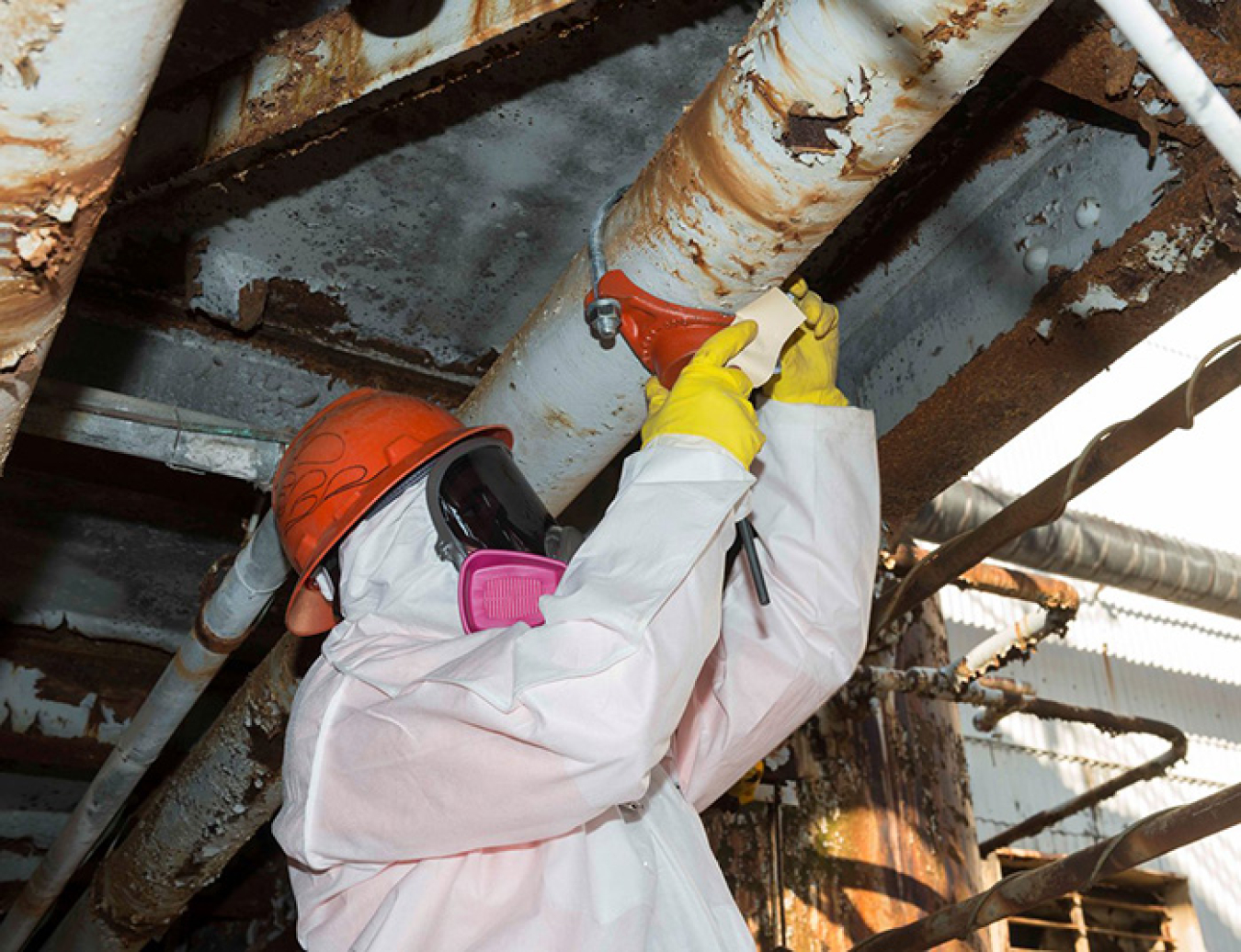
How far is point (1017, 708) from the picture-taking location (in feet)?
11.7

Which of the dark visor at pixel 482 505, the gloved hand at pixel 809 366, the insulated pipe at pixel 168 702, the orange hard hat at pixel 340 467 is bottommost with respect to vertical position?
the insulated pipe at pixel 168 702

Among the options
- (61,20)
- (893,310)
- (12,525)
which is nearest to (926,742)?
(893,310)

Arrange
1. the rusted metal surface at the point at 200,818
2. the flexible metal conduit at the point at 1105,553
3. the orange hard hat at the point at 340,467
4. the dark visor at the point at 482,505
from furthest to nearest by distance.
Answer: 1. the flexible metal conduit at the point at 1105,553
2. the rusted metal surface at the point at 200,818
3. the orange hard hat at the point at 340,467
4. the dark visor at the point at 482,505

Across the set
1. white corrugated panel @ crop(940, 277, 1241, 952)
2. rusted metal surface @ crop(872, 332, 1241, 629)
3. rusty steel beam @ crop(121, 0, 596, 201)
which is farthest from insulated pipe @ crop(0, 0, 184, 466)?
white corrugated panel @ crop(940, 277, 1241, 952)

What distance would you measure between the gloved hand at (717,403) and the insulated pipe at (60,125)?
78 centimetres

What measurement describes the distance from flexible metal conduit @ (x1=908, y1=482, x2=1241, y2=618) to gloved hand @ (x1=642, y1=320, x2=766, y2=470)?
2437mm

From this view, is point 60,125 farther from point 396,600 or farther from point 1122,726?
point 1122,726

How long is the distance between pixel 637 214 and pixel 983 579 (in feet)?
7.64

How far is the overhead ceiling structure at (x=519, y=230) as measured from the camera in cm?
174

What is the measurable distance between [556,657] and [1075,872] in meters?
1.54

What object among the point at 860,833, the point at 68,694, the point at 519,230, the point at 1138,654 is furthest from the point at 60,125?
the point at 1138,654

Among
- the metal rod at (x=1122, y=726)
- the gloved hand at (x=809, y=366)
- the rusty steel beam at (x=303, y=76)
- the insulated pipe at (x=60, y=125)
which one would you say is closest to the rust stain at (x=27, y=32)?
the insulated pipe at (x=60, y=125)

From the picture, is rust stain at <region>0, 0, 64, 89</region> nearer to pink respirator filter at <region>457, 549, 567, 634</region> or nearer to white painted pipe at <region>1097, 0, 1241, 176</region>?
white painted pipe at <region>1097, 0, 1241, 176</region>

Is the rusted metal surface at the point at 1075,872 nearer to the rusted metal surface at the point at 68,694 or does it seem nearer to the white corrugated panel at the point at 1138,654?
the rusted metal surface at the point at 68,694
